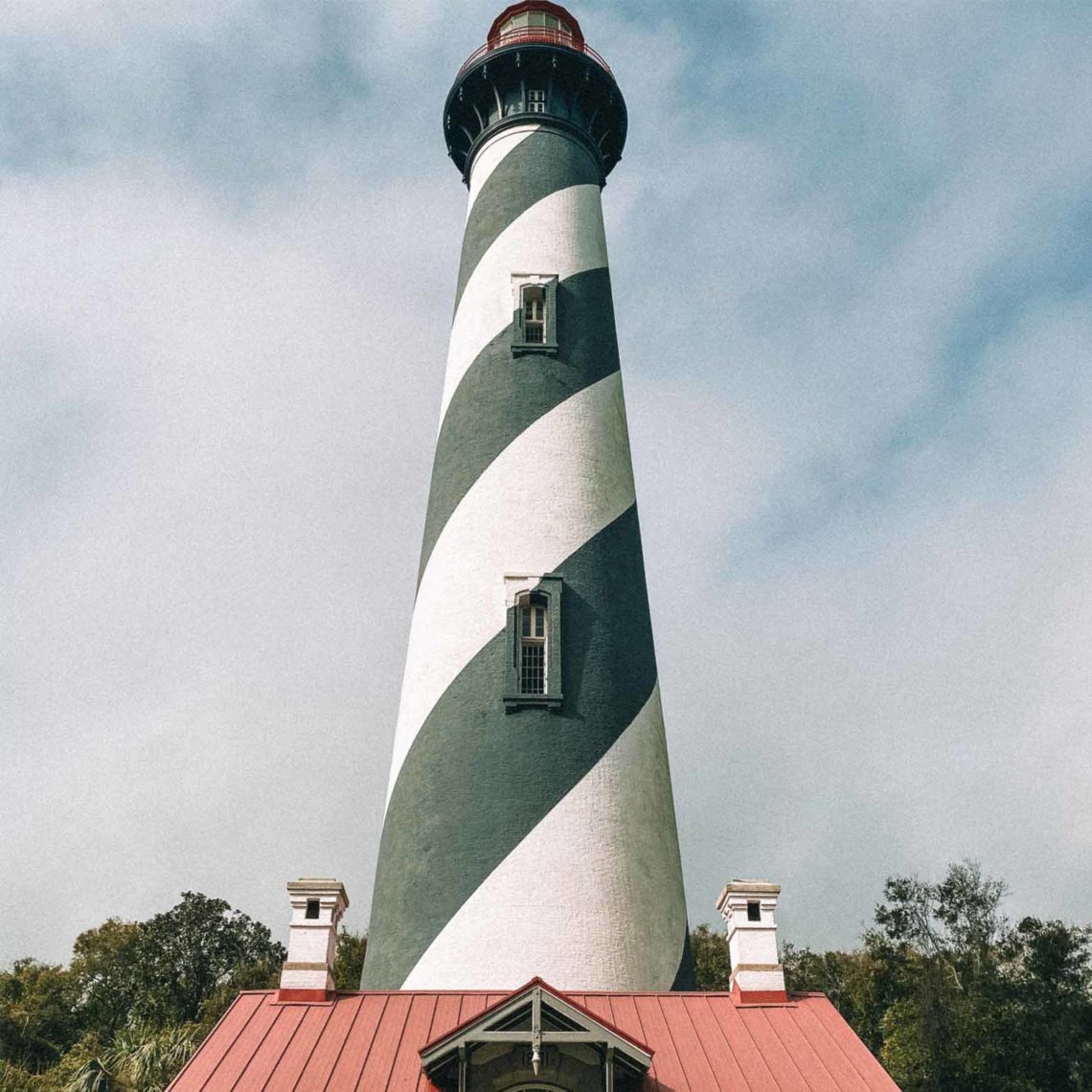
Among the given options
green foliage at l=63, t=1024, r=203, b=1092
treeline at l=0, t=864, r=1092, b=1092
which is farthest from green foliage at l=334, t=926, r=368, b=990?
green foliage at l=63, t=1024, r=203, b=1092

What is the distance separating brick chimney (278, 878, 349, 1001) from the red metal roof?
14 centimetres

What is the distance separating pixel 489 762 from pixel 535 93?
10.5 metres

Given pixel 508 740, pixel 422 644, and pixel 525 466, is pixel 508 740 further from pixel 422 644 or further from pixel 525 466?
pixel 525 466

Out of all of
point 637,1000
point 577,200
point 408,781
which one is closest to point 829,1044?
point 637,1000

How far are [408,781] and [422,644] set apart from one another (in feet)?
5.48

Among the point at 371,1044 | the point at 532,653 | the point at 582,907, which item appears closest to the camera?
the point at 371,1044

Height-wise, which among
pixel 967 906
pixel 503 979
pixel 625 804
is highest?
pixel 967 906

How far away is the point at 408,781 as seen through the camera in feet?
42.7

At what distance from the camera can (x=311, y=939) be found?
10.5m

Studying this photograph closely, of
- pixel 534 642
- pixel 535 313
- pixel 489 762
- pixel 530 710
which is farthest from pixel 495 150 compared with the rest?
pixel 489 762

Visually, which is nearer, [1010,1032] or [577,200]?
[577,200]

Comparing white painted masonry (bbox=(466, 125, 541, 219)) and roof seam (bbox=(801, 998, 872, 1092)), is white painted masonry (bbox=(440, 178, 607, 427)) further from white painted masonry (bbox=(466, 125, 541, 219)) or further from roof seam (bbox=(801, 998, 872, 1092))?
roof seam (bbox=(801, 998, 872, 1092))

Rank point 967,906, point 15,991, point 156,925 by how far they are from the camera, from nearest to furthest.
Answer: point 967,906 < point 156,925 < point 15,991

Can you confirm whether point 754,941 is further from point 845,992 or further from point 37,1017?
point 37,1017
